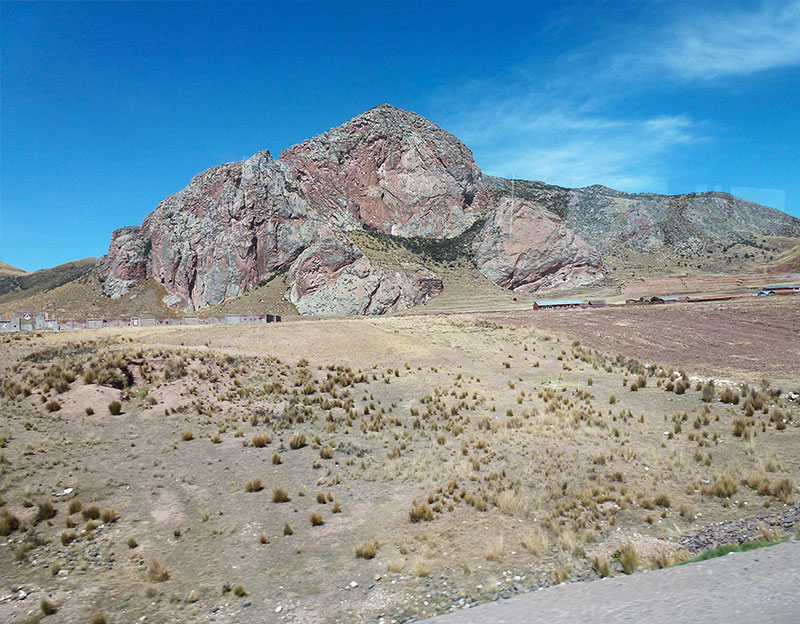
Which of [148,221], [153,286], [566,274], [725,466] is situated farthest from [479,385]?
[148,221]

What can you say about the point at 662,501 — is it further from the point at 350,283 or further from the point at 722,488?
the point at 350,283

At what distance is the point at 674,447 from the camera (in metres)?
13.8

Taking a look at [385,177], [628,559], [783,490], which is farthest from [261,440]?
[385,177]

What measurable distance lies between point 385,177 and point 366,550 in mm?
104902

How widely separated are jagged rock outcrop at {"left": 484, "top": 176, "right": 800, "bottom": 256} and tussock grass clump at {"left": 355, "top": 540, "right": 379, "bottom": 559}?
12185 centimetres

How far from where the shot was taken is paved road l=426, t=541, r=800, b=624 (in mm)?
5168

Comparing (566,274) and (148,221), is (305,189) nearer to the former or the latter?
(148,221)

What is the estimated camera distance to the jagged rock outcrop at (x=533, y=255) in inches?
3625

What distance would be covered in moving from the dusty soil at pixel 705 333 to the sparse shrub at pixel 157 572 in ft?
83.5

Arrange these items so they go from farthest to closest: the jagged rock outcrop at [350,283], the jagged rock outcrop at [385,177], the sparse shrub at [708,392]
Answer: the jagged rock outcrop at [385,177] < the jagged rock outcrop at [350,283] < the sparse shrub at [708,392]

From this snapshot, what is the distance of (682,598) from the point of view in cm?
568

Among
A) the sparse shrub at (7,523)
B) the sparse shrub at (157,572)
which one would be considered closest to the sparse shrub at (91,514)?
the sparse shrub at (7,523)

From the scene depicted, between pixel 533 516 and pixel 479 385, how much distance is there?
42.6ft

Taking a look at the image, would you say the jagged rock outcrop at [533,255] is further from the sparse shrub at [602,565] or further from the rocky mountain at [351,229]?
the sparse shrub at [602,565]
